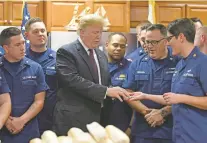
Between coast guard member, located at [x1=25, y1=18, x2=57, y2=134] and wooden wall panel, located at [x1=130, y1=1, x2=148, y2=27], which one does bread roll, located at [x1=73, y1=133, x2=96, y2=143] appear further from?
wooden wall panel, located at [x1=130, y1=1, x2=148, y2=27]

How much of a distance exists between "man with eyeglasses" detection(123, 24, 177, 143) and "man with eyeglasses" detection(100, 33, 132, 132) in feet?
0.86

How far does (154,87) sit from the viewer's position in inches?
109

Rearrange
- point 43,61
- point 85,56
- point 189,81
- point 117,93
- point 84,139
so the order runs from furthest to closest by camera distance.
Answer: point 43,61, point 85,56, point 117,93, point 189,81, point 84,139

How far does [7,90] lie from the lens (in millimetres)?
2562

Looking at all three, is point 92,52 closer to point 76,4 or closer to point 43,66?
point 43,66

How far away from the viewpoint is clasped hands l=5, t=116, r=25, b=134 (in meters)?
2.61

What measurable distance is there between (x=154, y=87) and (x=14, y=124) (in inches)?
38.6

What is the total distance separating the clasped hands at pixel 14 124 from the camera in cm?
261

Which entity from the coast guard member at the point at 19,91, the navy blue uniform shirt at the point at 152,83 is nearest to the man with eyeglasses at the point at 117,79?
the navy blue uniform shirt at the point at 152,83

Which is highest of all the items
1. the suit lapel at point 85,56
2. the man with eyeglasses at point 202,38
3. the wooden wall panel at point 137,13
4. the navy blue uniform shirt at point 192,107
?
the wooden wall panel at point 137,13

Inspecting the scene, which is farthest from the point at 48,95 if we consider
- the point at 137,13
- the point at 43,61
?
the point at 137,13

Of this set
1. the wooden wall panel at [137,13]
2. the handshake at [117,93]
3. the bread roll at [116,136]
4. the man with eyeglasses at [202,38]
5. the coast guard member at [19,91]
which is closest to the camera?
the bread roll at [116,136]

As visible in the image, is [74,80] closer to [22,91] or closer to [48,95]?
[22,91]

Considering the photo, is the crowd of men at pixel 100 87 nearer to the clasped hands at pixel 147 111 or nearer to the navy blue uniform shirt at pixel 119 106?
the clasped hands at pixel 147 111
